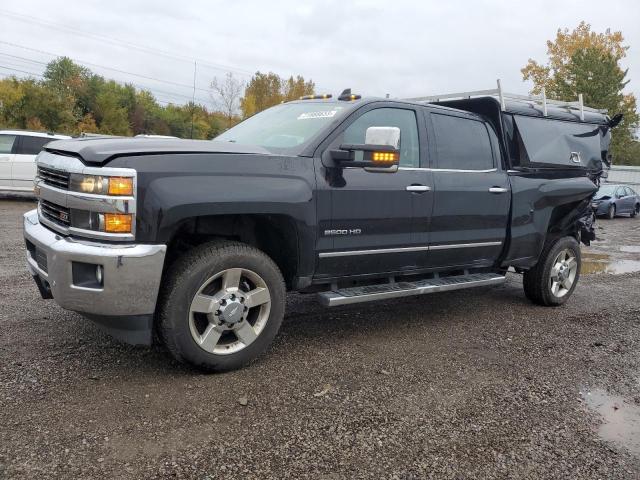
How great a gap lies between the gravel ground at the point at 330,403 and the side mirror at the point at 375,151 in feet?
4.68

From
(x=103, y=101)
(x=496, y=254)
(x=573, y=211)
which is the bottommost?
(x=496, y=254)

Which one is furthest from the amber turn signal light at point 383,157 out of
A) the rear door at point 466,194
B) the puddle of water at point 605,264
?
the puddle of water at point 605,264

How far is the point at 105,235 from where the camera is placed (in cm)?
311

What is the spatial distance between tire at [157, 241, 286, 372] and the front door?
545 millimetres

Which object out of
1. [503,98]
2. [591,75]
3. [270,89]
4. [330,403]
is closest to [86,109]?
[270,89]

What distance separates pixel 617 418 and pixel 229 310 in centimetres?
251

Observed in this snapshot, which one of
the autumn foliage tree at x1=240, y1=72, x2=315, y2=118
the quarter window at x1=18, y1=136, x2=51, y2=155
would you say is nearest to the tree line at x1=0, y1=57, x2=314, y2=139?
the autumn foliage tree at x1=240, y1=72, x2=315, y2=118

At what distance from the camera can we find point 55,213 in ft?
11.3

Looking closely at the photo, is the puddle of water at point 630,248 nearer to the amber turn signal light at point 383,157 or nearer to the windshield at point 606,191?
the windshield at point 606,191

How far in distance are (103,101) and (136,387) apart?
5818 cm

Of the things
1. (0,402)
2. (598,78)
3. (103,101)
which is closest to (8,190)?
(0,402)

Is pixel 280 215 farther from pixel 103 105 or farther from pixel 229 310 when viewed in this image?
pixel 103 105

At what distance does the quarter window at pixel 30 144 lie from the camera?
12695mm

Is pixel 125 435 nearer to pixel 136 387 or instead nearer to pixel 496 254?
pixel 136 387
